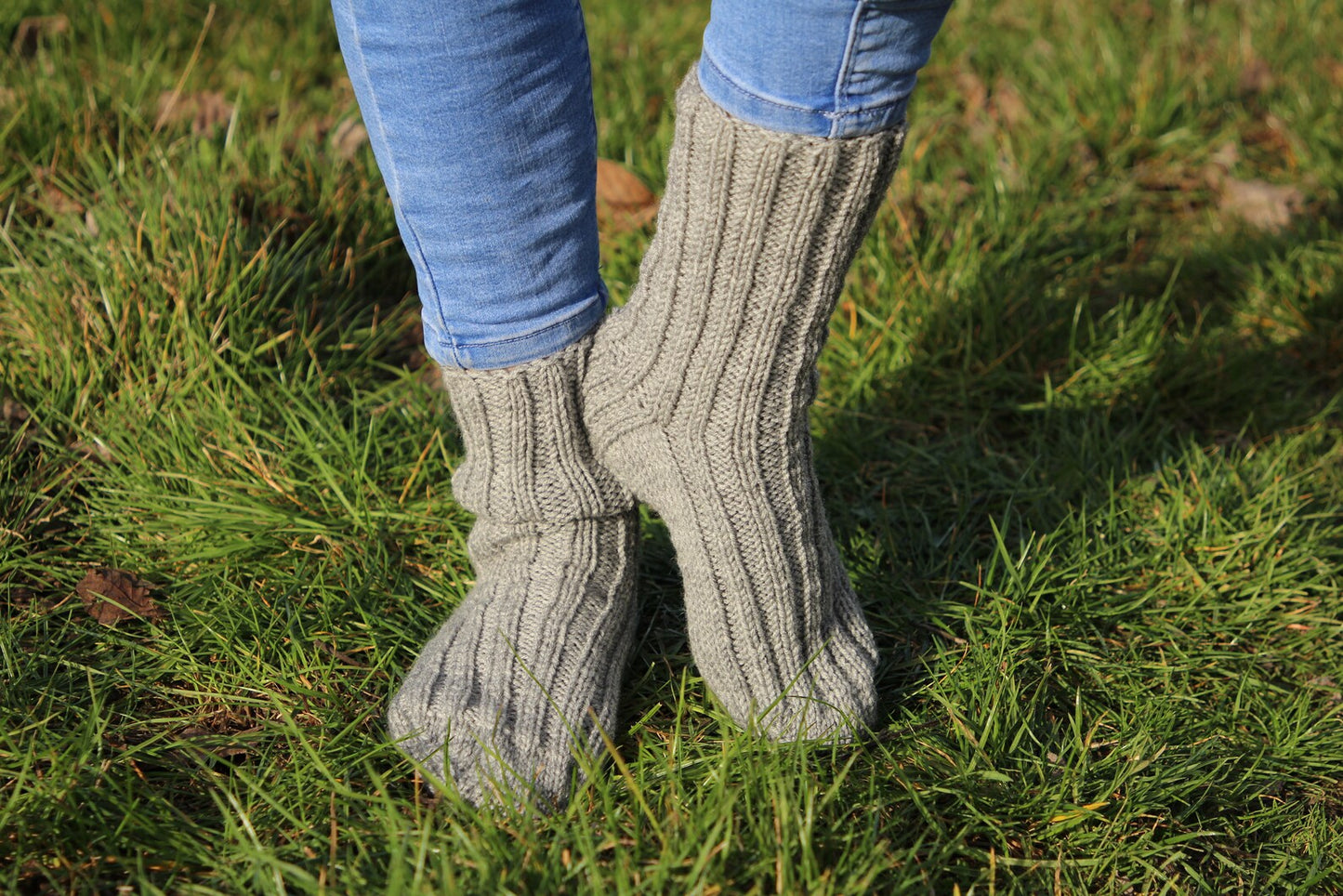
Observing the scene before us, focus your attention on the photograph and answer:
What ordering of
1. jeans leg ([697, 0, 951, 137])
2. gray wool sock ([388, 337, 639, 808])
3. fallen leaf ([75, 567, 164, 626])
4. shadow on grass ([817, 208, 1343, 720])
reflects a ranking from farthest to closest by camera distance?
1. shadow on grass ([817, 208, 1343, 720])
2. fallen leaf ([75, 567, 164, 626])
3. gray wool sock ([388, 337, 639, 808])
4. jeans leg ([697, 0, 951, 137])

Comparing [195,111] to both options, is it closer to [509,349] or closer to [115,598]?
[115,598]

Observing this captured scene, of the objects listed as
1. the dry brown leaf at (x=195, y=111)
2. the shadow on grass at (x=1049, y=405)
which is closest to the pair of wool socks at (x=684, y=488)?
the shadow on grass at (x=1049, y=405)

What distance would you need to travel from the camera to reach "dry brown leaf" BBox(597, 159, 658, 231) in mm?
1892

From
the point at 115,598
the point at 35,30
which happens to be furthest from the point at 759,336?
the point at 35,30

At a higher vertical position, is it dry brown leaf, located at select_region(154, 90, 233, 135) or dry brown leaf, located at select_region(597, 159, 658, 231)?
dry brown leaf, located at select_region(154, 90, 233, 135)

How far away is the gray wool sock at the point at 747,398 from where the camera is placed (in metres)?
0.91

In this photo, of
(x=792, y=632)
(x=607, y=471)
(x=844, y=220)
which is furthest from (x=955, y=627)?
(x=844, y=220)

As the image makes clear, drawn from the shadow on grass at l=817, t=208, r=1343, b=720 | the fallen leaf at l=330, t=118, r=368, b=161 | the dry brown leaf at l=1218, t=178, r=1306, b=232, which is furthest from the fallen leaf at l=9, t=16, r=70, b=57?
the dry brown leaf at l=1218, t=178, r=1306, b=232

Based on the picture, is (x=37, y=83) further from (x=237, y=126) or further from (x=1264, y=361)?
(x=1264, y=361)

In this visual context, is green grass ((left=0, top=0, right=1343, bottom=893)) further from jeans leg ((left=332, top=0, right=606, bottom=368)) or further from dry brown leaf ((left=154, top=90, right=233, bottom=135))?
jeans leg ((left=332, top=0, right=606, bottom=368))

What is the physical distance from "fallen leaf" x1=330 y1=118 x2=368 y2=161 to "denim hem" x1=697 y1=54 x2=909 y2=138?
1.19 meters

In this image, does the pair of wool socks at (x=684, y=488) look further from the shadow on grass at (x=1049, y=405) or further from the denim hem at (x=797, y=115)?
the shadow on grass at (x=1049, y=405)

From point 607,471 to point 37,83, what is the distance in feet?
4.62

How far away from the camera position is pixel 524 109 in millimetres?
914
